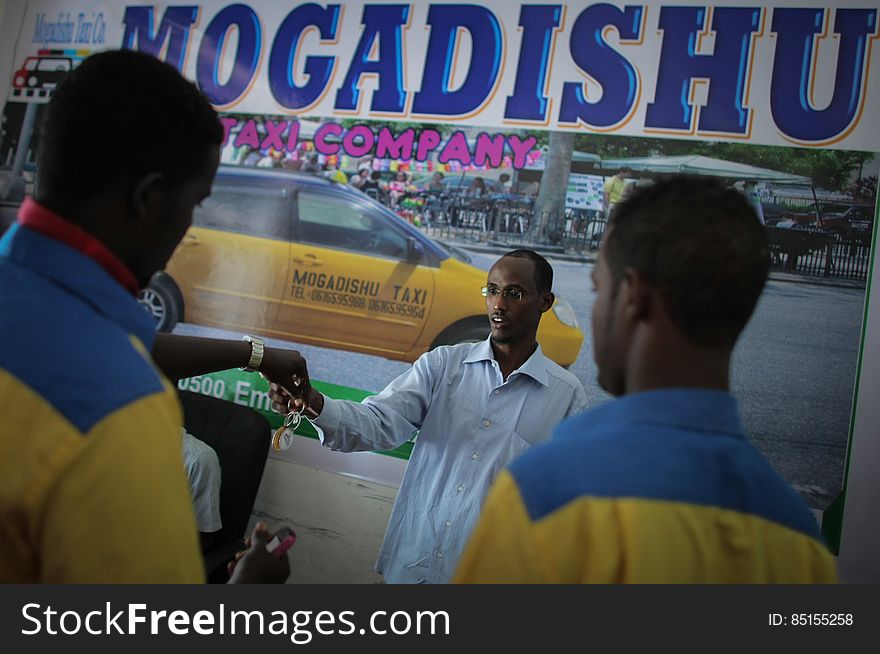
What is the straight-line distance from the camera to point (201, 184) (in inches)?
32.8

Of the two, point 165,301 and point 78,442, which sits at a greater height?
point 165,301

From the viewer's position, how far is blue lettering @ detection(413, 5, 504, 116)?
3016mm

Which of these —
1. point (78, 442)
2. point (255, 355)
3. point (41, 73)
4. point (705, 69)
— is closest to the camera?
point (78, 442)

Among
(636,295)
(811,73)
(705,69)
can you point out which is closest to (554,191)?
(705,69)

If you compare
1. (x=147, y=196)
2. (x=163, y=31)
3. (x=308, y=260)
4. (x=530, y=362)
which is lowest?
(x=530, y=362)

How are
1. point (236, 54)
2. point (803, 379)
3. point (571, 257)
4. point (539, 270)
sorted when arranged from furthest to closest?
point (236, 54) < point (571, 257) < point (803, 379) < point (539, 270)

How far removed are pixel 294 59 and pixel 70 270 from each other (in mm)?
2907

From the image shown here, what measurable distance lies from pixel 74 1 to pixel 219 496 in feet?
9.52

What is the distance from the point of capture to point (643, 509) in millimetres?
666

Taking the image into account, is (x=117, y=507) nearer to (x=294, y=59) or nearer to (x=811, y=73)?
(x=811, y=73)

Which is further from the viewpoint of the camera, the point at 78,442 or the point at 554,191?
the point at 554,191

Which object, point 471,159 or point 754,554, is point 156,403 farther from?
point 471,159

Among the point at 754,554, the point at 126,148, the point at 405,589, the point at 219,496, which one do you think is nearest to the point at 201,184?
the point at 126,148

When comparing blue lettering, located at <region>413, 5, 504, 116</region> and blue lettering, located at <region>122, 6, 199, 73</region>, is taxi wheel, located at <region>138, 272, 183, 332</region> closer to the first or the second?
blue lettering, located at <region>122, 6, 199, 73</region>
